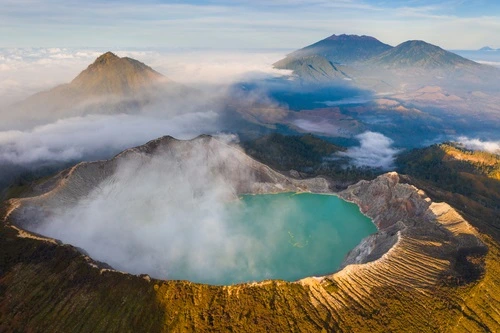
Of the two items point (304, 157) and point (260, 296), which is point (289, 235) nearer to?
point (260, 296)

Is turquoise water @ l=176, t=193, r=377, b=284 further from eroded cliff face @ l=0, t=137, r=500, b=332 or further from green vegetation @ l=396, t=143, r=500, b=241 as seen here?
green vegetation @ l=396, t=143, r=500, b=241

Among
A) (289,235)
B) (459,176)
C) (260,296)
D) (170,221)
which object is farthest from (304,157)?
(260,296)

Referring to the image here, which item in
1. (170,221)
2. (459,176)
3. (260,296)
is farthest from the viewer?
(459,176)

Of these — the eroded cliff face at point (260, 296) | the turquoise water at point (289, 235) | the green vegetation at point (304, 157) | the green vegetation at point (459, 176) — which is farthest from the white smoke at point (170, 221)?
the green vegetation at point (459, 176)

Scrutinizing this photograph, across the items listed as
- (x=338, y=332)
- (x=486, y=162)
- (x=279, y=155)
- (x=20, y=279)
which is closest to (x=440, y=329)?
(x=338, y=332)

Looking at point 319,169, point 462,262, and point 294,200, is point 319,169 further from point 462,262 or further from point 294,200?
point 462,262

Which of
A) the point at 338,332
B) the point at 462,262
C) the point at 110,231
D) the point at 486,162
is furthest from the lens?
the point at 486,162
